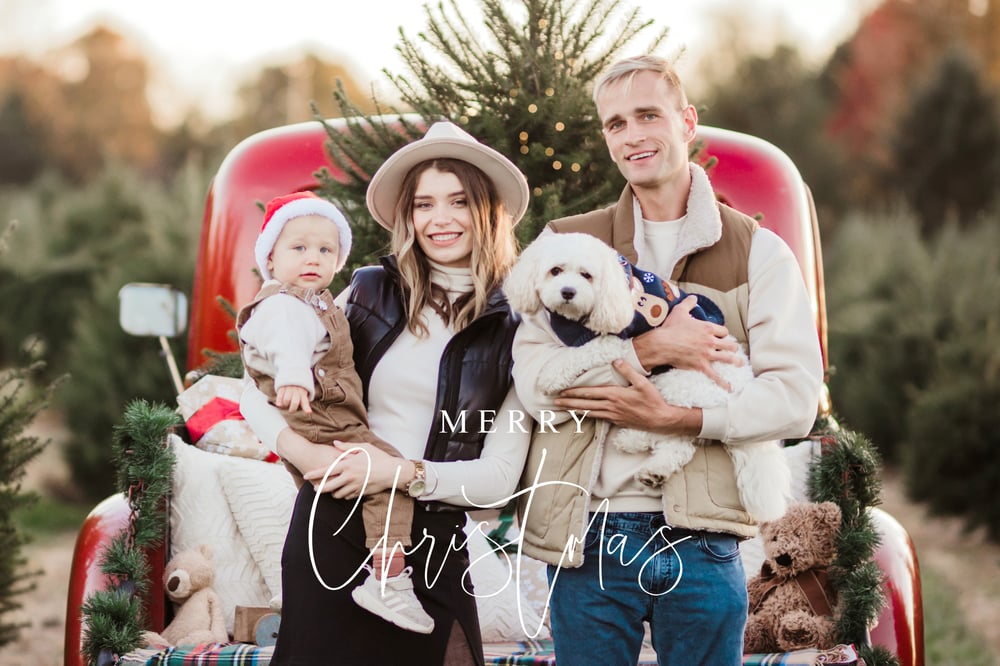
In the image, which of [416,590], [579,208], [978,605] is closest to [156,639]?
[416,590]

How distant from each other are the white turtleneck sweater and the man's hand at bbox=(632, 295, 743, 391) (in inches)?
15.1

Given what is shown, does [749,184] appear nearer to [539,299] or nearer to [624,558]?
[539,299]

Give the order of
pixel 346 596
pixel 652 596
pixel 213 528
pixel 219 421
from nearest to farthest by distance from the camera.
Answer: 1. pixel 652 596
2. pixel 346 596
3. pixel 213 528
4. pixel 219 421

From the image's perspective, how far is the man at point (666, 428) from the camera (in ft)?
8.41

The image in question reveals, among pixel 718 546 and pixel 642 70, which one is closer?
pixel 718 546

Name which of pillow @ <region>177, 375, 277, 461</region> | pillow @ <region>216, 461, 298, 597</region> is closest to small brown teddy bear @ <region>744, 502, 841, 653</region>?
pillow @ <region>216, 461, 298, 597</region>

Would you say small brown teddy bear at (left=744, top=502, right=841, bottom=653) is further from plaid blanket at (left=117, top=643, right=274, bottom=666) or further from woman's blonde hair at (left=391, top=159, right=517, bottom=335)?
plaid blanket at (left=117, top=643, right=274, bottom=666)

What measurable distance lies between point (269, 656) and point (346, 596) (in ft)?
2.11

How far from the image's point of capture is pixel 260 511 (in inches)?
150

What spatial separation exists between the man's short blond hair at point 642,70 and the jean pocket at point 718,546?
1152 mm

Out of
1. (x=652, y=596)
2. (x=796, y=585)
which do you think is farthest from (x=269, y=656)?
(x=796, y=585)

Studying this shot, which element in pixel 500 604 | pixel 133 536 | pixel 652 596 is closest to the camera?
pixel 652 596

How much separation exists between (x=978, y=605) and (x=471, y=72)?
529cm

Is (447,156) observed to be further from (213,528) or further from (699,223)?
(213,528)
